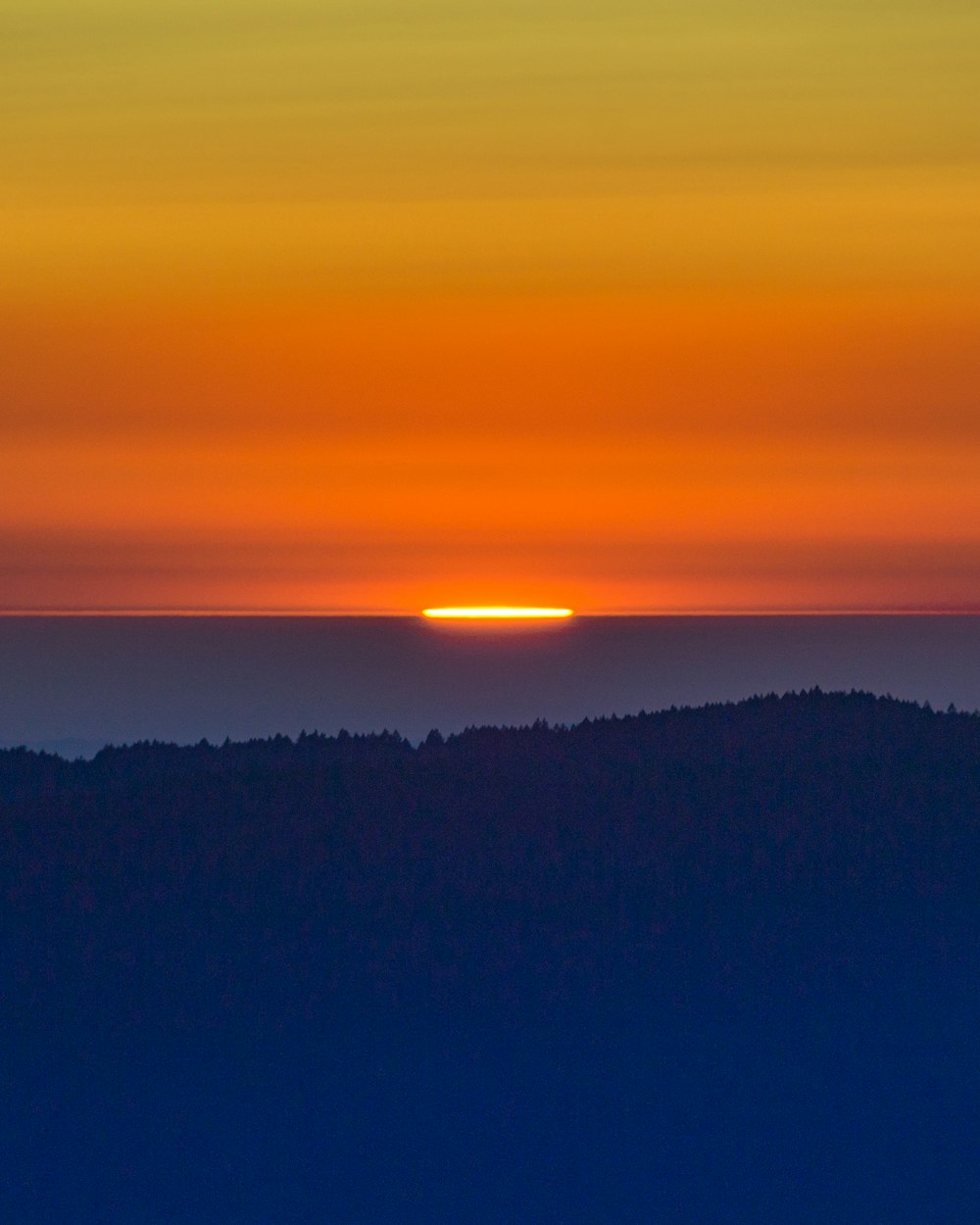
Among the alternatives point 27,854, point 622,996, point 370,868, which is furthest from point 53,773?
point 622,996

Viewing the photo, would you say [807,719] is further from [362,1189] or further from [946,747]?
[362,1189]

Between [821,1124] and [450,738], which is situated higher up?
[450,738]

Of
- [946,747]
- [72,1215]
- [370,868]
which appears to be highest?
[946,747]

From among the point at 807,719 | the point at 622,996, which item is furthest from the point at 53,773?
the point at 807,719

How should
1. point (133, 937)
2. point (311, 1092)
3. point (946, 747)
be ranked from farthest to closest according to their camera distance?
point (946, 747), point (133, 937), point (311, 1092)

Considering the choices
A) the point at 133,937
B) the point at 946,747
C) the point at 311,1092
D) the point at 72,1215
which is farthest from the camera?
the point at 946,747

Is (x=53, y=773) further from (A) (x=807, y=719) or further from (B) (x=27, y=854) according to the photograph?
(A) (x=807, y=719)

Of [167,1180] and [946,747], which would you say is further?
[946,747]
